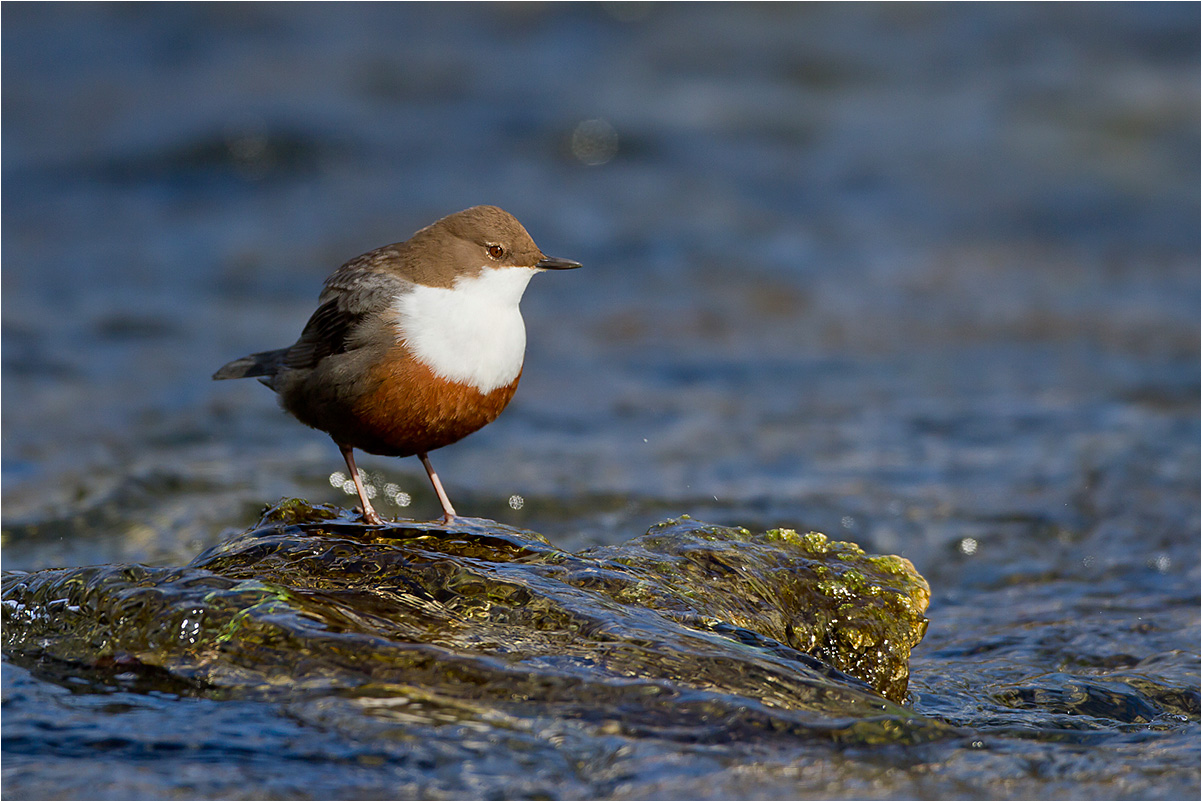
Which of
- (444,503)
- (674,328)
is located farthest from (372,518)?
(674,328)

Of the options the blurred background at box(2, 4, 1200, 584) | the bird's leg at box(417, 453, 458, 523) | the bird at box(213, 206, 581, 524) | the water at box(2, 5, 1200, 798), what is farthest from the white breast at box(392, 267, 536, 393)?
the blurred background at box(2, 4, 1200, 584)

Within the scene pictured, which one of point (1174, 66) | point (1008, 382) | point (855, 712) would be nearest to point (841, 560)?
point (855, 712)

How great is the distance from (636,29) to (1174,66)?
6.48 metres

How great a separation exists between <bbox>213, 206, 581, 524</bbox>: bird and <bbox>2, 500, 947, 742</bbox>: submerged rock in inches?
15.1

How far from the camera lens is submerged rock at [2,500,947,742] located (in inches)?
134

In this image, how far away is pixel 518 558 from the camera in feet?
13.9

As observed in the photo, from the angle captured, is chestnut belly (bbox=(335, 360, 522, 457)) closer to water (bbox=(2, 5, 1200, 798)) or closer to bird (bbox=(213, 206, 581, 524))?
bird (bbox=(213, 206, 581, 524))

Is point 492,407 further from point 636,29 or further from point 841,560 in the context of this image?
point 636,29

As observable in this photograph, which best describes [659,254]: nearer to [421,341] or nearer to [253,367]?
[253,367]

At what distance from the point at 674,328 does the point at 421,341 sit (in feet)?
21.6

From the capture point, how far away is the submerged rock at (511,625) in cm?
342

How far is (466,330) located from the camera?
14.4ft

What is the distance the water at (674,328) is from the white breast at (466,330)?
1381 millimetres

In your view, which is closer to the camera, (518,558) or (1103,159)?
(518,558)
